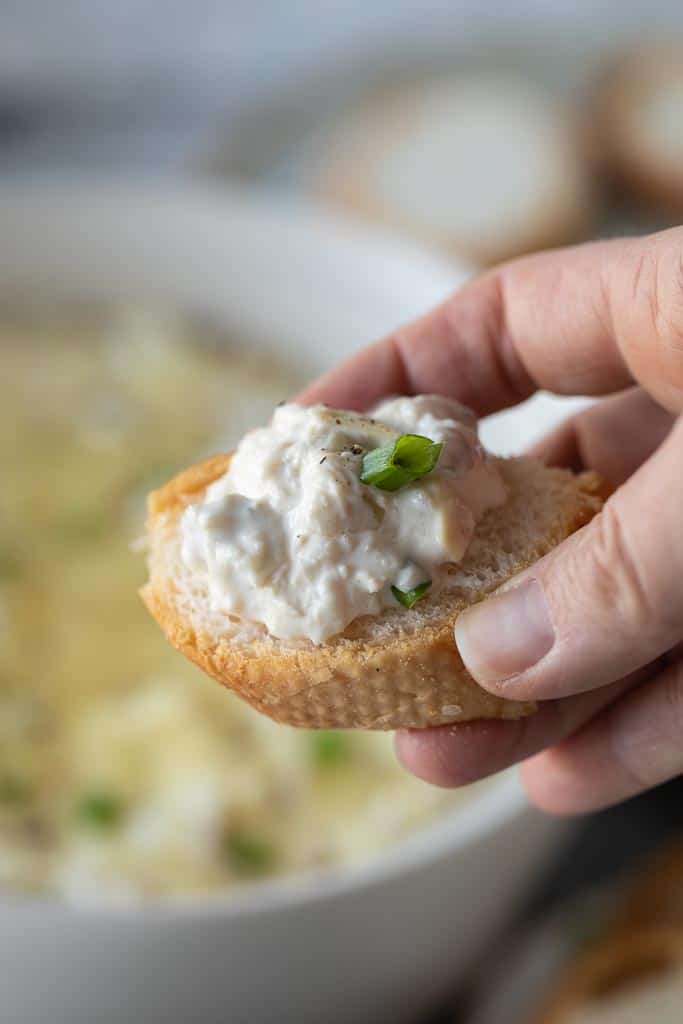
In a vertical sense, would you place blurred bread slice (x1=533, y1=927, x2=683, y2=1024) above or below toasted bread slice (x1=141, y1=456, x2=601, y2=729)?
below

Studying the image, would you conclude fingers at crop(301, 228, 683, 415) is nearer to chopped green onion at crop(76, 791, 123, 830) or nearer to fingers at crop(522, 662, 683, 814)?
fingers at crop(522, 662, 683, 814)

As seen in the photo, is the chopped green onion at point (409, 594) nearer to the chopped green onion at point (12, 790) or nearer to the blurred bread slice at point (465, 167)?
the chopped green onion at point (12, 790)

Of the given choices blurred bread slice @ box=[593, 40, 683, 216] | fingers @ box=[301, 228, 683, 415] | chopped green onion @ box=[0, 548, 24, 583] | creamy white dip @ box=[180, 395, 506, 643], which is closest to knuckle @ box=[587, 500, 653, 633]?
creamy white dip @ box=[180, 395, 506, 643]

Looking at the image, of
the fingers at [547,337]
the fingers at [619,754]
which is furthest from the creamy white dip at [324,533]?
the fingers at [619,754]

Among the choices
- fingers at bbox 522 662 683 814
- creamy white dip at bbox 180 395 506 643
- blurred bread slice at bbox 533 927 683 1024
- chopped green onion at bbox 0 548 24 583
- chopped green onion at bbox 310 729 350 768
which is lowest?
blurred bread slice at bbox 533 927 683 1024

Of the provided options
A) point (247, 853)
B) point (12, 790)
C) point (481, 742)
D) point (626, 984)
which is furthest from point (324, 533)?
point (626, 984)

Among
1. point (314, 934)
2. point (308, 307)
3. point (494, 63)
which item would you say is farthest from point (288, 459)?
point (494, 63)
